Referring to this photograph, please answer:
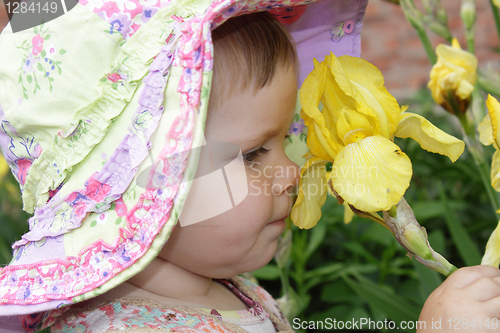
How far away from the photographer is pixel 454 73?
0.59 metres

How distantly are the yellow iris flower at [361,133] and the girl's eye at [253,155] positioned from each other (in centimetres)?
8

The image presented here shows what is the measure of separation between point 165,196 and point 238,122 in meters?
0.15

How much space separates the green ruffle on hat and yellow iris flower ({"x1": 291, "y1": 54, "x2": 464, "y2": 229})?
131 millimetres

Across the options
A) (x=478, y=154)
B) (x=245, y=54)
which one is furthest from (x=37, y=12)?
(x=478, y=154)

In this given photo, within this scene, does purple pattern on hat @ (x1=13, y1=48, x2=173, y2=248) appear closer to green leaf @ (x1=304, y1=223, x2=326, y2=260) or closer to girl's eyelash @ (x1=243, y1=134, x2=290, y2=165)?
girl's eyelash @ (x1=243, y1=134, x2=290, y2=165)

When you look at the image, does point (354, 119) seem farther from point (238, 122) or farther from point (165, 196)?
point (165, 196)

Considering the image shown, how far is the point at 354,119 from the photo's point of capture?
0.57 meters

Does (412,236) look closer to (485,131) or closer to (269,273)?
(485,131)

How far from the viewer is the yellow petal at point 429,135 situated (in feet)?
1.83

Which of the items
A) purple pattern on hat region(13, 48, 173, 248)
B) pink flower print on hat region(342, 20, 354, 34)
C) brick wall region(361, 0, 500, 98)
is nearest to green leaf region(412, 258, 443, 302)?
pink flower print on hat region(342, 20, 354, 34)

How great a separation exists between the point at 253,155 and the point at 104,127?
0.21 metres

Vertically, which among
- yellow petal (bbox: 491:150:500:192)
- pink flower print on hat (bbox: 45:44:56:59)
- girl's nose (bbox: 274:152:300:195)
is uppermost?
pink flower print on hat (bbox: 45:44:56:59)

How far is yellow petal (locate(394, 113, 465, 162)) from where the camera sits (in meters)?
0.56

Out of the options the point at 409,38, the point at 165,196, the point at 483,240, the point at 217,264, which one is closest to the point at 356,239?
the point at 483,240
